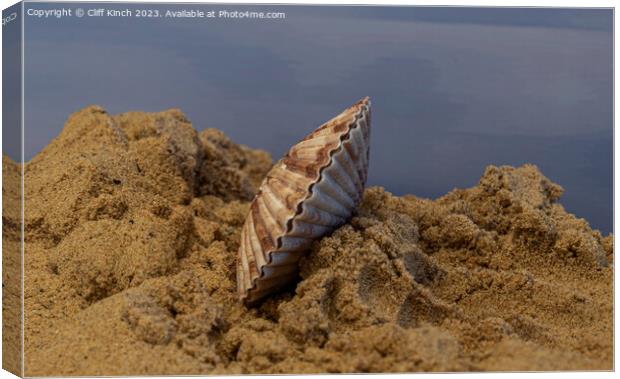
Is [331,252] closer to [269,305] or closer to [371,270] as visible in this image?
[371,270]

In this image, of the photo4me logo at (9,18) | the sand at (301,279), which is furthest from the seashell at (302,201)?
the photo4me logo at (9,18)

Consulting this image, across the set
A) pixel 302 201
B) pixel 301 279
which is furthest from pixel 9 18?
pixel 301 279

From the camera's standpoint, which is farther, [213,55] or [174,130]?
[174,130]

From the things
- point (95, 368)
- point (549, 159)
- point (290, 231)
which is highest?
point (549, 159)

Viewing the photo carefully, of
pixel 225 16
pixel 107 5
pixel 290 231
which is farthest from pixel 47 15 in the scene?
pixel 290 231

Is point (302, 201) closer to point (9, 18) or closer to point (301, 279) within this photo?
point (301, 279)

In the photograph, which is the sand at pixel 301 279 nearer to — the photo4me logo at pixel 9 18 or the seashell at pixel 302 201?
the seashell at pixel 302 201
